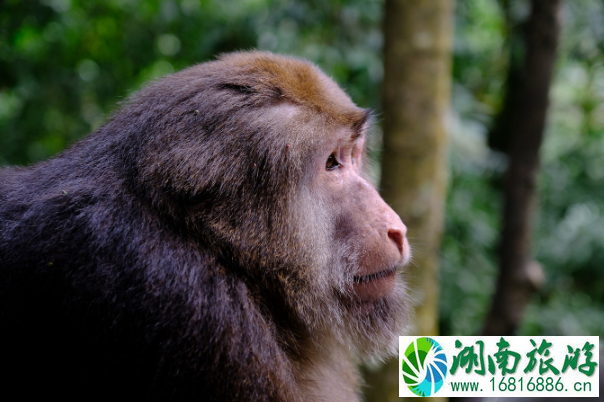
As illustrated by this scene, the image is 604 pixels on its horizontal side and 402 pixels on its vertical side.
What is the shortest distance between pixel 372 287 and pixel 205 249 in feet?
2.33

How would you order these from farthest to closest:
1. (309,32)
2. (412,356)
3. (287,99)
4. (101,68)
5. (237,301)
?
(101,68) < (309,32) < (412,356) < (287,99) < (237,301)

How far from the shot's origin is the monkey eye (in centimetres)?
226

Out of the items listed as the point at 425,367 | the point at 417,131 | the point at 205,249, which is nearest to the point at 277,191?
the point at 205,249

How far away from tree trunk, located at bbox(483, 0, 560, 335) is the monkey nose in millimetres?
2971

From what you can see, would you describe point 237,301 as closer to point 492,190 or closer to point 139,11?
point 139,11

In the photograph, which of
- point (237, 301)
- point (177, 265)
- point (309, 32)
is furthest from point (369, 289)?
point (309, 32)

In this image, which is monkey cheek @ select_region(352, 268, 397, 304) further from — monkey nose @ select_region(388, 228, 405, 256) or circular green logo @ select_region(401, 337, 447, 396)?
circular green logo @ select_region(401, 337, 447, 396)

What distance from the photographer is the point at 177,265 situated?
182 cm

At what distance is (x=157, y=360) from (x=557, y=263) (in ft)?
20.0

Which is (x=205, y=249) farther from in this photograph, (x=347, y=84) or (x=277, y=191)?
(x=347, y=84)

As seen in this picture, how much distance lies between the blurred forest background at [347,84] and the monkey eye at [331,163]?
157 cm

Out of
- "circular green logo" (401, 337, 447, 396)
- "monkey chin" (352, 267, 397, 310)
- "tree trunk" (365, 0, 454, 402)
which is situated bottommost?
"circular green logo" (401, 337, 447, 396)

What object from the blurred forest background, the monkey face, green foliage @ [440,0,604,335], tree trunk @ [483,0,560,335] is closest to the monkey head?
Result: the monkey face

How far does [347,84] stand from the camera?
14.4 ft
